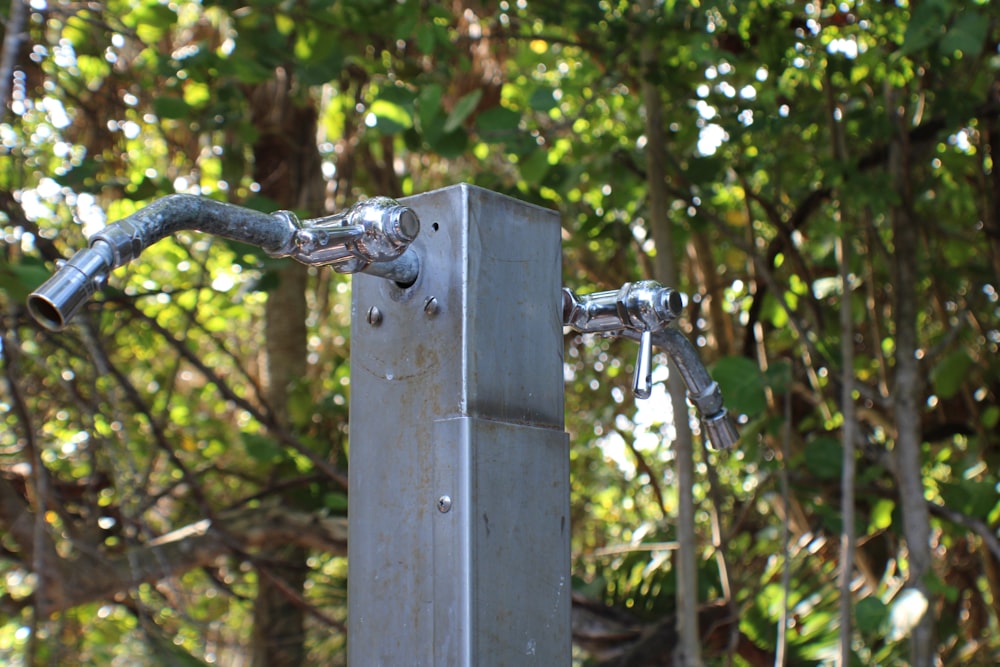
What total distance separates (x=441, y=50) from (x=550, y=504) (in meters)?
1.53

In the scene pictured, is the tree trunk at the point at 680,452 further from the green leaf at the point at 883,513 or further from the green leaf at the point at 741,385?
the green leaf at the point at 883,513

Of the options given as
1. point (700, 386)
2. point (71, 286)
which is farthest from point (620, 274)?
point (71, 286)

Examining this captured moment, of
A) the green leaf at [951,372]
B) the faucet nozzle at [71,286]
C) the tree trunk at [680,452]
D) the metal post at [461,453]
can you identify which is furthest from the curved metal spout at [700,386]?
the green leaf at [951,372]

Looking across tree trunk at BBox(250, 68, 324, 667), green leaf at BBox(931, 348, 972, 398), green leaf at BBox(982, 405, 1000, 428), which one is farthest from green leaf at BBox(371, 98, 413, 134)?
green leaf at BBox(982, 405, 1000, 428)

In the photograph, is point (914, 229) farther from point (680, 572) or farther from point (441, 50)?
point (441, 50)

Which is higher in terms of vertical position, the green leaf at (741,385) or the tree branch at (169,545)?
the green leaf at (741,385)

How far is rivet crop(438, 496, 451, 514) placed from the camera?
0.55m

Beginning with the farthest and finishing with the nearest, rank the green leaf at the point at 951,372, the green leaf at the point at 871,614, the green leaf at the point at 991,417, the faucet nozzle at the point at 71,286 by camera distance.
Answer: the green leaf at the point at 991,417 → the green leaf at the point at 951,372 → the green leaf at the point at 871,614 → the faucet nozzle at the point at 71,286

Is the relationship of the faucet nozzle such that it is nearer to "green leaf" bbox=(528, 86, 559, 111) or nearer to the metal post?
the metal post

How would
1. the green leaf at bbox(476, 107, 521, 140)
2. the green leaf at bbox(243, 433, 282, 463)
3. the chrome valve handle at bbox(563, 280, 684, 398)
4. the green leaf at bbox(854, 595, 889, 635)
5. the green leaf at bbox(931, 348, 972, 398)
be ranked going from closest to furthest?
the chrome valve handle at bbox(563, 280, 684, 398), the green leaf at bbox(854, 595, 889, 635), the green leaf at bbox(476, 107, 521, 140), the green leaf at bbox(243, 433, 282, 463), the green leaf at bbox(931, 348, 972, 398)

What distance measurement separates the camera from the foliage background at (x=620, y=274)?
1.77 metres

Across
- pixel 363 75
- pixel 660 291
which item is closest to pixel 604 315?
pixel 660 291

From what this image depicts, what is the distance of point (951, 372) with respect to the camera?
2.11 meters

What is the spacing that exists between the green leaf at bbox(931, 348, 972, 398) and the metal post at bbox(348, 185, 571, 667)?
170 centimetres
